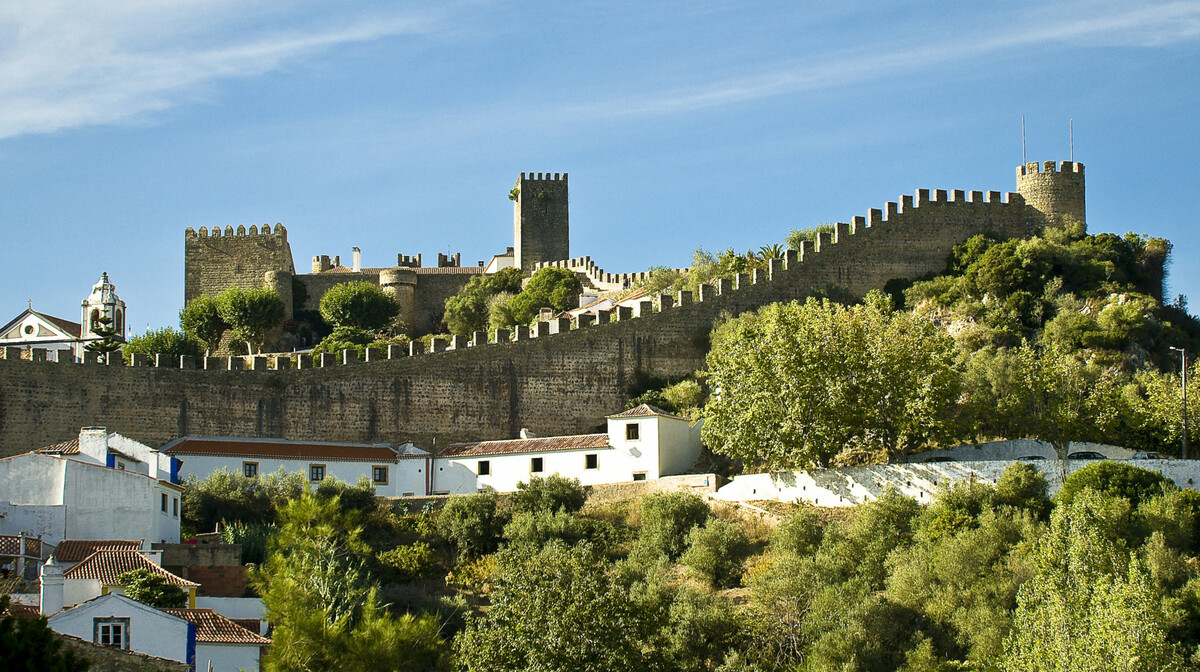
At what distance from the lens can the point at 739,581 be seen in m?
37.0

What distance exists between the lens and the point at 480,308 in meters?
67.9

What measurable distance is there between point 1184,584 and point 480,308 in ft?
126

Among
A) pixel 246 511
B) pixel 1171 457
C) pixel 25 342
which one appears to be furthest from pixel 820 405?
pixel 25 342

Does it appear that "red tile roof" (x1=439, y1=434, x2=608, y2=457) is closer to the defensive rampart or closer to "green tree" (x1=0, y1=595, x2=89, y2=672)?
the defensive rampart

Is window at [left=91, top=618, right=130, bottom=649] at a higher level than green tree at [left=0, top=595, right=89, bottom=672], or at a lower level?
lower

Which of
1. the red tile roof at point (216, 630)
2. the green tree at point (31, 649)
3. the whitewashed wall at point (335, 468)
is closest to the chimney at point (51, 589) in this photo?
the red tile roof at point (216, 630)

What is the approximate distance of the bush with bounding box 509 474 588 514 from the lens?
1614 inches

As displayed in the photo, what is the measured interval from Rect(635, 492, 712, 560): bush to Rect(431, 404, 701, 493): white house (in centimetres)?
275

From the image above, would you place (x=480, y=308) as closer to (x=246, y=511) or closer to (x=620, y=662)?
(x=246, y=511)

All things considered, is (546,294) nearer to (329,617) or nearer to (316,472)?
(316,472)

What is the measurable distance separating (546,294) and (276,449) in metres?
25.0

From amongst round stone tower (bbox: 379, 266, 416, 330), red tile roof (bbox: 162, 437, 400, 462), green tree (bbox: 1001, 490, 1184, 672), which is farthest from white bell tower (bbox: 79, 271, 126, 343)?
green tree (bbox: 1001, 490, 1184, 672)

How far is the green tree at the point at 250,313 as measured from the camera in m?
64.6

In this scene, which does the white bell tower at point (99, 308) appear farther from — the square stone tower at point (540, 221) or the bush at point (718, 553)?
the bush at point (718, 553)
